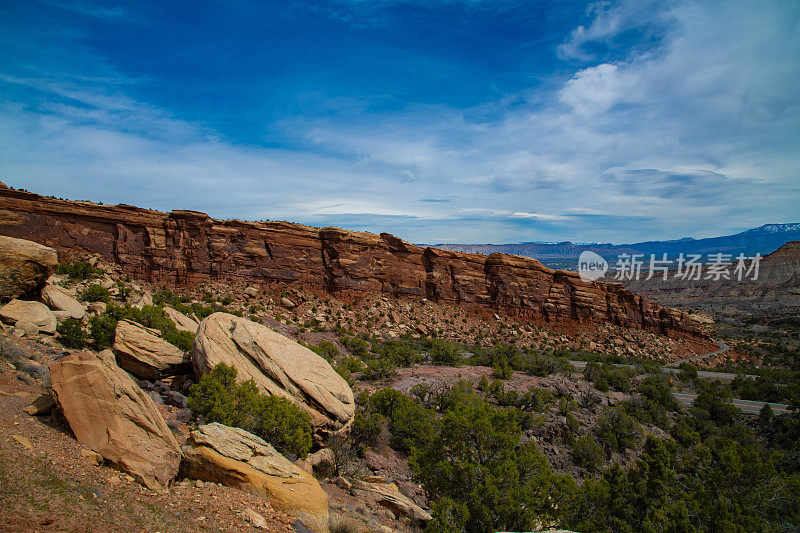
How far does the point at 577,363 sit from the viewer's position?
3716 cm

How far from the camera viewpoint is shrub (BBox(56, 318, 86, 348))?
1337cm

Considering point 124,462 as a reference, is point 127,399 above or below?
above

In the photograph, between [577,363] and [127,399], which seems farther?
[577,363]

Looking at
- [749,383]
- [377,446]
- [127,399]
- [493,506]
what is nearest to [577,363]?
[749,383]

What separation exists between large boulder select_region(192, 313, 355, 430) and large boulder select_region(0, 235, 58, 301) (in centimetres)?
681

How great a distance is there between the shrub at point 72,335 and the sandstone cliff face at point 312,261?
2174 cm

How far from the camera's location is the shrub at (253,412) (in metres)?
10.4

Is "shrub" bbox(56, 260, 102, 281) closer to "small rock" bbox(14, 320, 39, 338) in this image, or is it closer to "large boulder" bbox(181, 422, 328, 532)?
"small rock" bbox(14, 320, 39, 338)

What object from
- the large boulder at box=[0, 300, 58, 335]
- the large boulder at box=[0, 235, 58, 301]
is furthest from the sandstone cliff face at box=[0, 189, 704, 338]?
the large boulder at box=[0, 300, 58, 335]

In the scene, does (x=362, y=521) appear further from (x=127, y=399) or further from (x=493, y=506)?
(x=127, y=399)

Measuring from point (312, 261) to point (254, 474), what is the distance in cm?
3361

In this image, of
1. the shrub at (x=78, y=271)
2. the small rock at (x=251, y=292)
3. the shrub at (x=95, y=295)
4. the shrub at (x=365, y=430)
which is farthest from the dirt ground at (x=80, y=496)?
the small rock at (x=251, y=292)

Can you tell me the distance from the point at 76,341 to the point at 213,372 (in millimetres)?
6002

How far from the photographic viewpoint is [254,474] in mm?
7535
